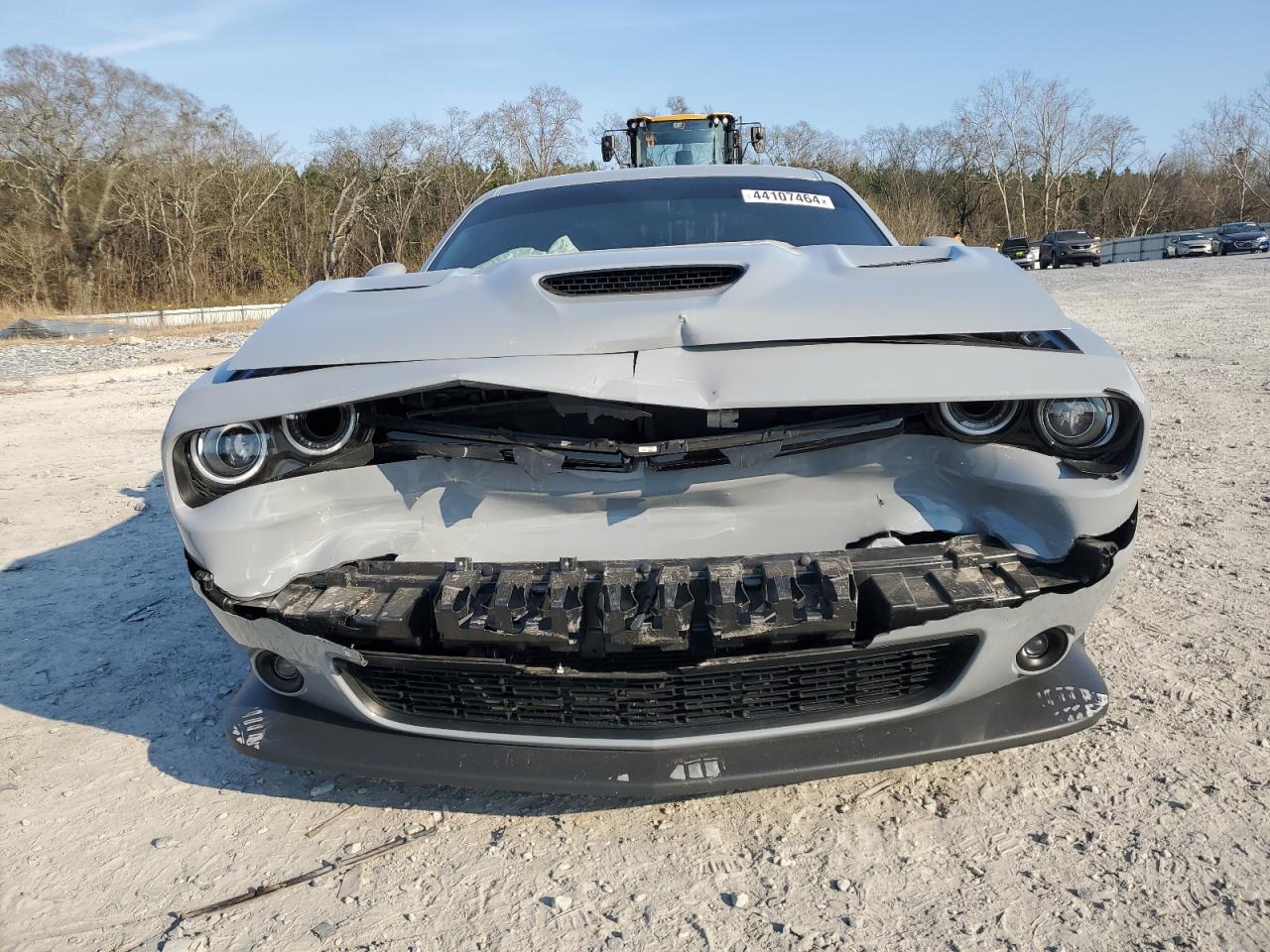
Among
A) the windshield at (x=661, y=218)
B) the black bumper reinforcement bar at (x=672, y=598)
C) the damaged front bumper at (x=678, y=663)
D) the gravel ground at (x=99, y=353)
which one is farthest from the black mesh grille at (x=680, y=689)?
the gravel ground at (x=99, y=353)

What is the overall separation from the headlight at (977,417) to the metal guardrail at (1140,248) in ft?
143

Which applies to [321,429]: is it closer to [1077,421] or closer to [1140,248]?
[1077,421]

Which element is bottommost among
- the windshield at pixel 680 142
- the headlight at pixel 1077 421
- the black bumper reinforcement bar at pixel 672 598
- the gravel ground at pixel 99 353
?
the gravel ground at pixel 99 353

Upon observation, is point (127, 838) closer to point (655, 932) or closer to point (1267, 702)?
point (655, 932)

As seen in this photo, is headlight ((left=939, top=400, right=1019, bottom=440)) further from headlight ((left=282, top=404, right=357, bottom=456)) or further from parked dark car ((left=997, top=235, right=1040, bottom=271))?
parked dark car ((left=997, top=235, right=1040, bottom=271))

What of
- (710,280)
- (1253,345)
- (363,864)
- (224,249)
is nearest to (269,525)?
(363,864)

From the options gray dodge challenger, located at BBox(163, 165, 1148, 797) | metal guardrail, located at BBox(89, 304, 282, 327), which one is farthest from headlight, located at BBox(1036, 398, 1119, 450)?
metal guardrail, located at BBox(89, 304, 282, 327)

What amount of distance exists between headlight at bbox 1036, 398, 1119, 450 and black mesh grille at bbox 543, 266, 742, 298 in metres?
0.79

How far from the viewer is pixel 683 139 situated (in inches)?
582

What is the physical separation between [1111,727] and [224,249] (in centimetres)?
3514

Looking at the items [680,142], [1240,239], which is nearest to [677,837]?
[680,142]

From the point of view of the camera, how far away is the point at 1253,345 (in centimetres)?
920

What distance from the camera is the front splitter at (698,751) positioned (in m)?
1.99

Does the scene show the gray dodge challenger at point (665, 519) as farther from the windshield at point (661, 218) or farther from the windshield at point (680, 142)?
the windshield at point (680, 142)
